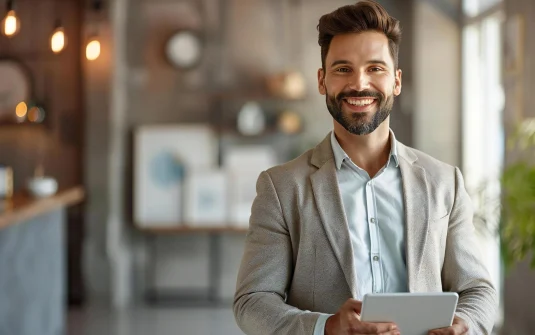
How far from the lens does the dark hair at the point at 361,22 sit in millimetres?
2008

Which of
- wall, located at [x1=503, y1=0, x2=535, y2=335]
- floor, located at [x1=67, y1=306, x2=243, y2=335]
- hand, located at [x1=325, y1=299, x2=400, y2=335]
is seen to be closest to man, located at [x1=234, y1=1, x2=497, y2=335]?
hand, located at [x1=325, y1=299, x2=400, y2=335]

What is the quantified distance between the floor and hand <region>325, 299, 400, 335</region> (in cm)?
489

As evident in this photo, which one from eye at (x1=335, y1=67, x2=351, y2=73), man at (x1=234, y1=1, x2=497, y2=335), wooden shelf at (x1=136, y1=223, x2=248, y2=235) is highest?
eye at (x1=335, y1=67, x2=351, y2=73)

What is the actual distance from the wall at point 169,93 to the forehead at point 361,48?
5824 mm

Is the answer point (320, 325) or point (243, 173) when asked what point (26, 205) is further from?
point (320, 325)

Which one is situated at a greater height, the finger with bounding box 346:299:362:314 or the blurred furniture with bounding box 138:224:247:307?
the finger with bounding box 346:299:362:314

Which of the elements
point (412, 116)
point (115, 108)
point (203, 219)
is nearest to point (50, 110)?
point (115, 108)

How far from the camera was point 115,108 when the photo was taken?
788 centimetres

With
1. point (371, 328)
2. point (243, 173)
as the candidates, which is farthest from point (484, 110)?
point (371, 328)

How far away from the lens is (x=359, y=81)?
77.9 inches

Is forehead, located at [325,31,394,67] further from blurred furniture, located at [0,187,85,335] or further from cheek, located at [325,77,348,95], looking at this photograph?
blurred furniture, located at [0,187,85,335]

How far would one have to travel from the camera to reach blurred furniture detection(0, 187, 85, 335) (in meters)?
4.79

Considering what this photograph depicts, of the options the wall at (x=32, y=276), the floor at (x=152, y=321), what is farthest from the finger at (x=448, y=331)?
the floor at (x=152, y=321)

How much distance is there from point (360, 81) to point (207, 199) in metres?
5.90
